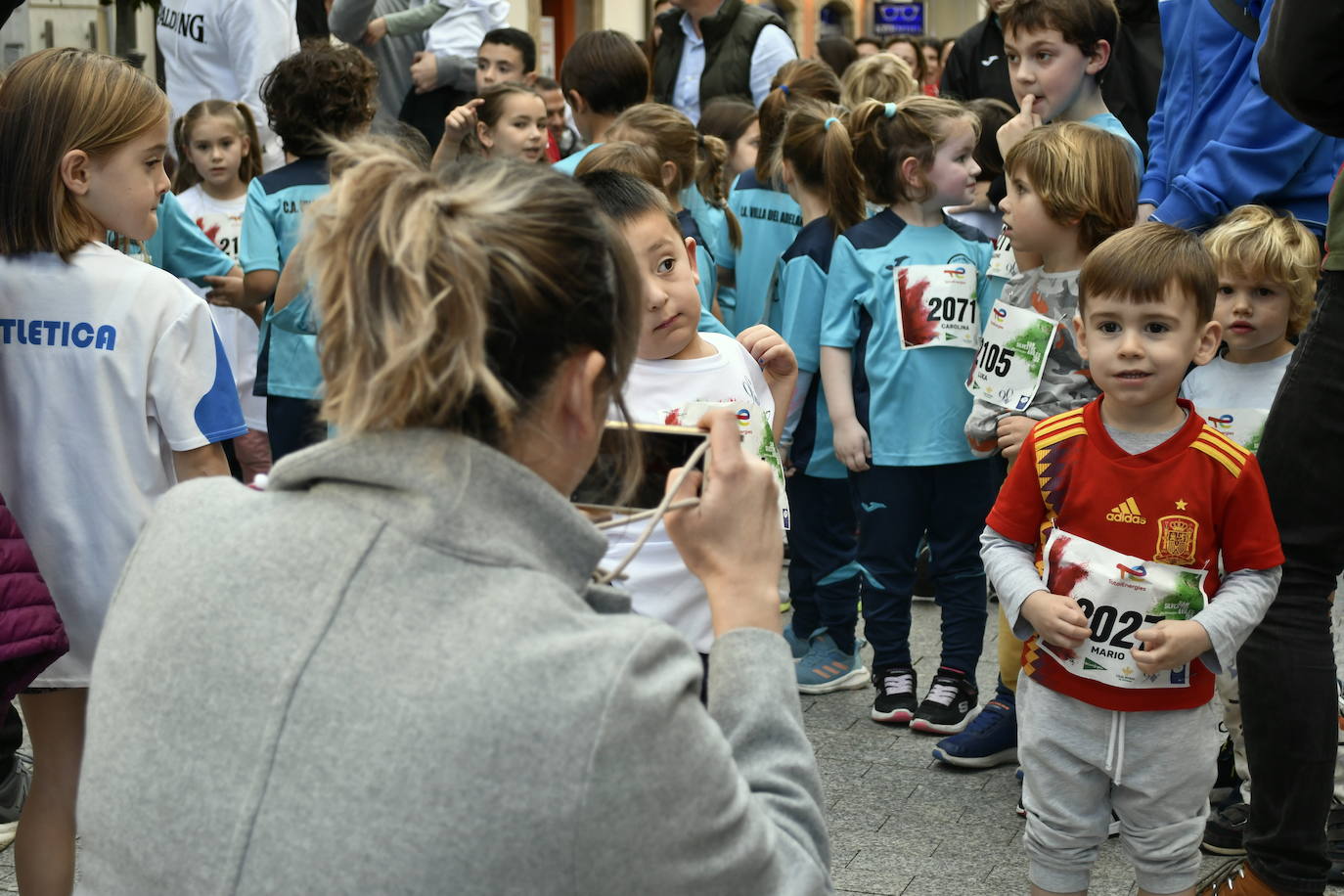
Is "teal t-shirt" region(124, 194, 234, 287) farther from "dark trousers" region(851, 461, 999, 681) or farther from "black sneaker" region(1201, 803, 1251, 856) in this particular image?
"black sneaker" region(1201, 803, 1251, 856)

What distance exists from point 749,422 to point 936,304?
1.49 metres

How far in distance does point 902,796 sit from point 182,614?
117 inches

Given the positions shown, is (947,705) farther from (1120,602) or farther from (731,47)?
(731,47)

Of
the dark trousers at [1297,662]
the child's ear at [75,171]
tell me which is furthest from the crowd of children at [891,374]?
the dark trousers at [1297,662]

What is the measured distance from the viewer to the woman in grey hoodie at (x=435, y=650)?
4.44 feet

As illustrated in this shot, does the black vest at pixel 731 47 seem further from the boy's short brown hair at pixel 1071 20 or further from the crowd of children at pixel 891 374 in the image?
the boy's short brown hair at pixel 1071 20

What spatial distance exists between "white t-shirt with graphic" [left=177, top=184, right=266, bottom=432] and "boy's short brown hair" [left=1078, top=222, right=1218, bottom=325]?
403 centimetres

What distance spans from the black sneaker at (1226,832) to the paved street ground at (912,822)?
58 mm

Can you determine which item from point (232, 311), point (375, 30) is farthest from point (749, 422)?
point (375, 30)

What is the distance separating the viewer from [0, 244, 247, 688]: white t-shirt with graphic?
309 centimetres

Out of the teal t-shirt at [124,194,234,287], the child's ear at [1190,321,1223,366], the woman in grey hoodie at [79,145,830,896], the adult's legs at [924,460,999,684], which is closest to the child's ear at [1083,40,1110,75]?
the adult's legs at [924,460,999,684]

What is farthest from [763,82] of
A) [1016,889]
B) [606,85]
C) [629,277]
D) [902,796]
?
[629,277]

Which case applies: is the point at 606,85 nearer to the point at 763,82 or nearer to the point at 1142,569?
the point at 763,82

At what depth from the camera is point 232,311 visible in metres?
6.25
